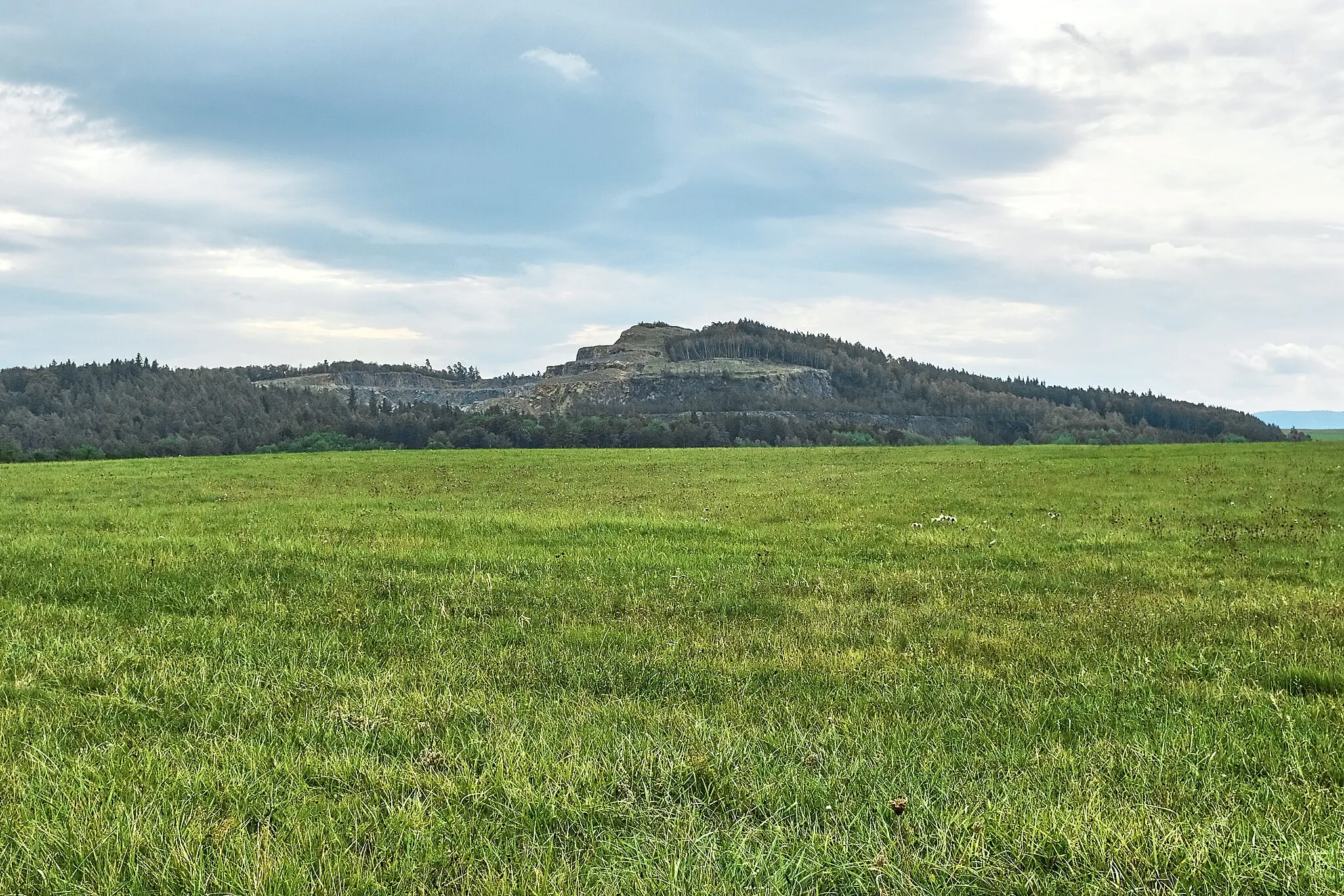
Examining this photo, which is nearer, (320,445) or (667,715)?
(667,715)

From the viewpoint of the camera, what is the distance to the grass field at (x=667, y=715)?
4.41 meters

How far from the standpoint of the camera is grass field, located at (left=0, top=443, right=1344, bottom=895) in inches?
174

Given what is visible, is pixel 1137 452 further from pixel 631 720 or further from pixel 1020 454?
pixel 631 720

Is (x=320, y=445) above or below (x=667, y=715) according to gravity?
below

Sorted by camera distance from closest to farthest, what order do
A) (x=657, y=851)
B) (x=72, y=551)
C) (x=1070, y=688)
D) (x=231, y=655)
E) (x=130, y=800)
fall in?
(x=657, y=851), (x=130, y=800), (x=1070, y=688), (x=231, y=655), (x=72, y=551)

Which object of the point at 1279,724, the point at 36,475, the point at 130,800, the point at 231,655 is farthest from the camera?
the point at 36,475

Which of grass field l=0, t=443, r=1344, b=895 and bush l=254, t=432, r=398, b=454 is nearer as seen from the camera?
grass field l=0, t=443, r=1344, b=895

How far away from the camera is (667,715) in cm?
679

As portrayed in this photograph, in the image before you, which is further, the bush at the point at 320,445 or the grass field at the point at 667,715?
the bush at the point at 320,445

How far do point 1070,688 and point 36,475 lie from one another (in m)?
50.0

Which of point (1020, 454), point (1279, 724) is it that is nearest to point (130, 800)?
point (1279, 724)

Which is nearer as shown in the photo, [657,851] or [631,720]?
[657,851]

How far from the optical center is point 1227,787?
5.31 m

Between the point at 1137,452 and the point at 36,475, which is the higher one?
the point at 1137,452
